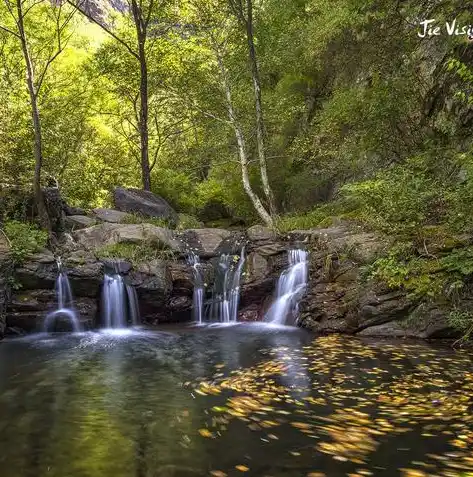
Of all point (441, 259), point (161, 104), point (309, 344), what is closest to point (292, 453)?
point (309, 344)

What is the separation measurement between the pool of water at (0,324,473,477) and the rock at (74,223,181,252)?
478 cm

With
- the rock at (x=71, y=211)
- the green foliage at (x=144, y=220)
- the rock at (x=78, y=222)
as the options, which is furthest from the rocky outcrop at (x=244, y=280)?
the rock at (x=71, y=211)

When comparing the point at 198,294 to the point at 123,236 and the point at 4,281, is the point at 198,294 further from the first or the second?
the point at 4,281

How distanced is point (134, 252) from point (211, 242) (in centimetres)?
268

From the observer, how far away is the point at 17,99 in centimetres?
1775

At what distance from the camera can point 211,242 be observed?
49.4ft

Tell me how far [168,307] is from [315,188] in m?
9.03

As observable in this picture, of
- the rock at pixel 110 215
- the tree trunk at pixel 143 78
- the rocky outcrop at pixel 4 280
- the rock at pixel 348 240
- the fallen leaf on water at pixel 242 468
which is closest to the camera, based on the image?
the fallen leaf on water at pixel 242 468

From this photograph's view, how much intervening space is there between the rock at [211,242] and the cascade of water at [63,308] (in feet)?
12.5

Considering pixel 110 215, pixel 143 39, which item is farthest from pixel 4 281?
pixel 143 39

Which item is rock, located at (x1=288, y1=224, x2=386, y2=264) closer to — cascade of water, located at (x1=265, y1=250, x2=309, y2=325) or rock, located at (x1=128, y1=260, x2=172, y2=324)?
cascade of water, located at (x1=265, y1=250, x2=309, y2=325)

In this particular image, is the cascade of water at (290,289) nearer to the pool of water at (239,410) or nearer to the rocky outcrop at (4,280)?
the pool of water at (239,410)

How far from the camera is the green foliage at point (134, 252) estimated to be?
13258 mm

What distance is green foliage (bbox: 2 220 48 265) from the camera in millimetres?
11755
